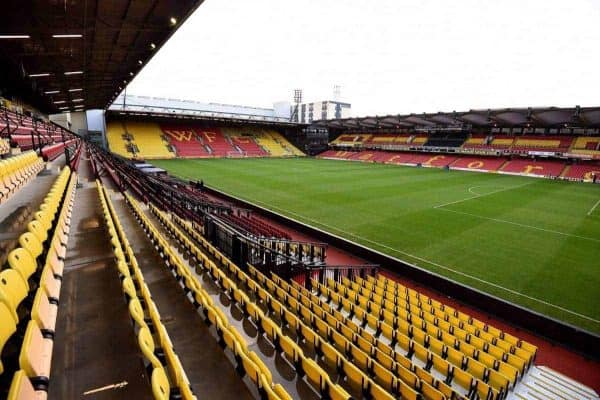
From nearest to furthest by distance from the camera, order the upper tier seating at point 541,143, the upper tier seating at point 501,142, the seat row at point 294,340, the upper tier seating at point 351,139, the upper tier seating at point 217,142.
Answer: the seat row at point 294,340, the upper tier seating at point 541,143, the upper tier seating at point 501,142, the upper tier seating at point 217,142, the upper tier seating at point 351,139

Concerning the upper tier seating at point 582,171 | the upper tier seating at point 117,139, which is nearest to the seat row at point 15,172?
the upper tier seating at point 117,139

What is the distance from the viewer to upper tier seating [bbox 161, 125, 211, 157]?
4390 centimetres

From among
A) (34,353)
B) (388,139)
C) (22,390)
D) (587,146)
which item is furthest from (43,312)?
(388,139)

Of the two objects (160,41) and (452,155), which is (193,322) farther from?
(452,155)

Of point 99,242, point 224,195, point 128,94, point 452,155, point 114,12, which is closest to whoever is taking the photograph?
point 99,242

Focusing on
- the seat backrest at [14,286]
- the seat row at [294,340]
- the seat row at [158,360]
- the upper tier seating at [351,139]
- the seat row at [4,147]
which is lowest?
the seat row at [294,340]

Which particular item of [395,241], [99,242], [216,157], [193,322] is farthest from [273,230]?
[216,157]

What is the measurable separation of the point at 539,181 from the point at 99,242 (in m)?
36.1

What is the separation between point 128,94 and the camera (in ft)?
168

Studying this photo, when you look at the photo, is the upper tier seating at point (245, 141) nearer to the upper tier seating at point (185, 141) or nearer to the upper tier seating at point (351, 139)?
the upper tier seating at point (185, 141)

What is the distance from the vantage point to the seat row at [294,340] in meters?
3.57

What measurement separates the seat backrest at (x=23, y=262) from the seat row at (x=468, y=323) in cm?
675

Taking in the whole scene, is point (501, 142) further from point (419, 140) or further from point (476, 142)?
point (419, 140)

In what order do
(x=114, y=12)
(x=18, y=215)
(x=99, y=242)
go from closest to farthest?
1. (x=18, y=215)
2. (x=99, y=242)
3. (x=114, y=12)
